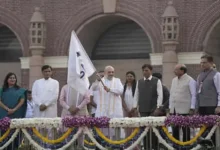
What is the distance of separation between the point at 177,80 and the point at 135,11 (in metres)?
8.02

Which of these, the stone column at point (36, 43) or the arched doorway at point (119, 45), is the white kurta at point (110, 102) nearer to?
the stone column at point (36, 43)

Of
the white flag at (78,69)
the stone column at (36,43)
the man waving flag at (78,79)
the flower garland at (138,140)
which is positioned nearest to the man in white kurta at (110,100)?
the man waving flag at (78,79)

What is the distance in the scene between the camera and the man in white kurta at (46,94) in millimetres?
16000

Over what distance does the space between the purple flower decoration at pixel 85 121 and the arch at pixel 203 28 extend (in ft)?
28.7

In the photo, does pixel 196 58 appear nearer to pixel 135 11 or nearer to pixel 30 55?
pixel 135 11

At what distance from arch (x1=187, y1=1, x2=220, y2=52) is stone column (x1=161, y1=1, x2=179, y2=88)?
51cm

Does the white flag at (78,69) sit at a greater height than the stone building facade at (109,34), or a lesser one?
lesser

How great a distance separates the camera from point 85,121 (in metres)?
13.9

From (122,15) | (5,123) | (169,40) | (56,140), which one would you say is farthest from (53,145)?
(122,15)

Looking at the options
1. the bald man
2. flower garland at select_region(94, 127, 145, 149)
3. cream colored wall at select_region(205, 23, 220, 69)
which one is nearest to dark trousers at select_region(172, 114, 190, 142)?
flower garland at select_region(94, 127, 145, 149)

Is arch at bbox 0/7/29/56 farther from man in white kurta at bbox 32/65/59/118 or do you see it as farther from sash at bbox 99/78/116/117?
sash at bbox 99/78/116/117

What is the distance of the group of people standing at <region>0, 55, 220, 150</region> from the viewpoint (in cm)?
1431

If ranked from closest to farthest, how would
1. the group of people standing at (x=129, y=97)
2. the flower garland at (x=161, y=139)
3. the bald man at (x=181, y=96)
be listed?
the flower garland at (x=161, y=139) < the group of people standing at (x=129, y=97) < the bald man at (x=181, y=96)

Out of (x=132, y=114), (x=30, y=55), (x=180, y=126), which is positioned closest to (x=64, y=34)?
(x=30, y=55)
